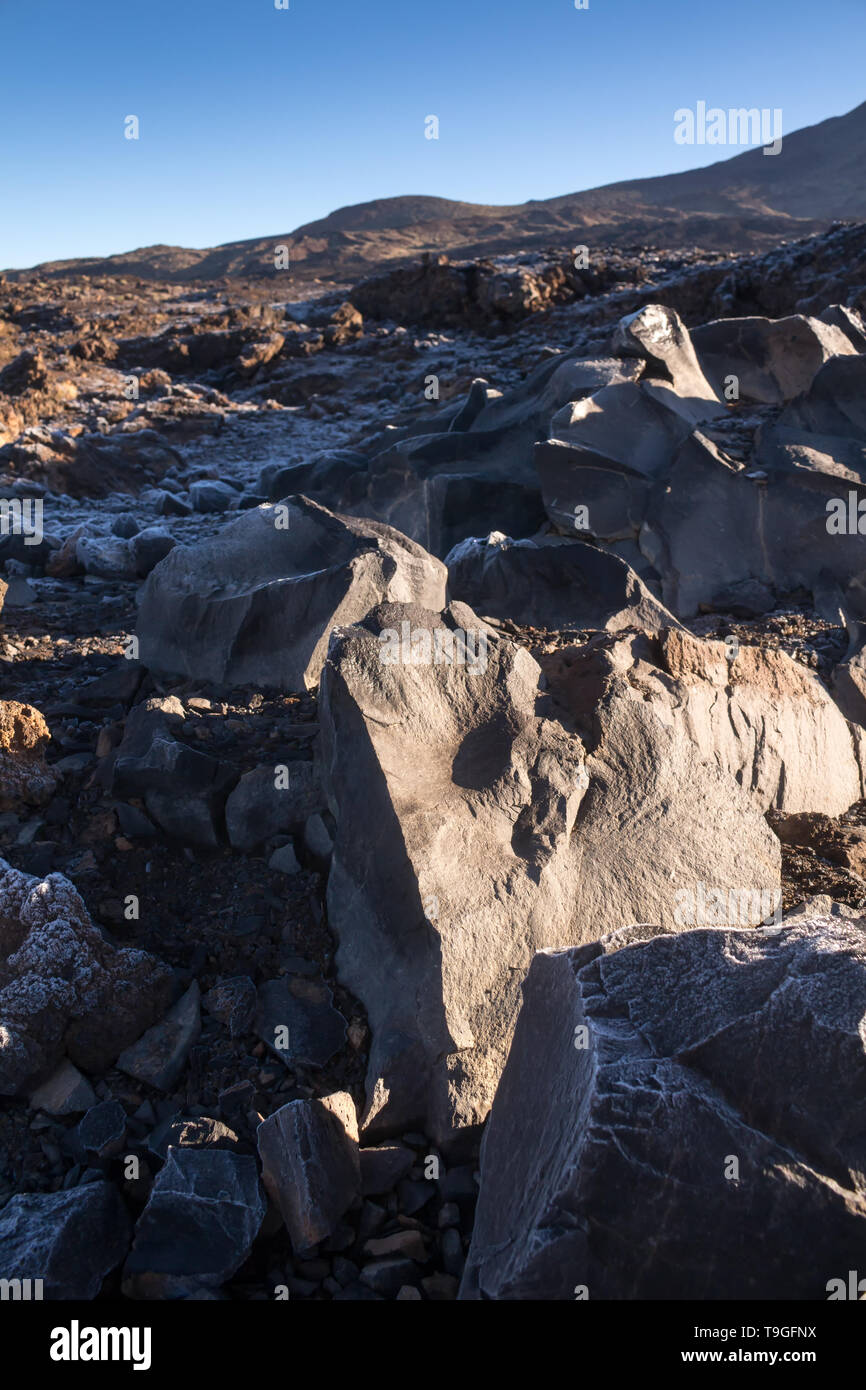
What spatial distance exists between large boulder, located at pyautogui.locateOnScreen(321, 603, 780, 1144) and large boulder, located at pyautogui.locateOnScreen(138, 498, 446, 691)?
0.99 meters

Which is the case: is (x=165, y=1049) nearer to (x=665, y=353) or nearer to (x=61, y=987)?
(x=61, y=987)

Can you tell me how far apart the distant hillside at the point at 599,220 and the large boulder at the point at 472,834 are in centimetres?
2492

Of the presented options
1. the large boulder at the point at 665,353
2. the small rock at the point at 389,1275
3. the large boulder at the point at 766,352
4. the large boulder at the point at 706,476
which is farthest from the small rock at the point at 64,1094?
the large boulder at the point at 766,352

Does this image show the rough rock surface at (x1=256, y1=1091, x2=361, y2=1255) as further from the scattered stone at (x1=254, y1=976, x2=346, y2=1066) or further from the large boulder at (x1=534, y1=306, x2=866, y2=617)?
the large boulder at (x1=534, y1=306, x2=866, y2=617)

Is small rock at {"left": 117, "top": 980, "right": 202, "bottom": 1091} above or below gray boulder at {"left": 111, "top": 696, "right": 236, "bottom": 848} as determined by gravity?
below

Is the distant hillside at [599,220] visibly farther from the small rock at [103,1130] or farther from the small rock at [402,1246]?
the small rock at [402,1246]

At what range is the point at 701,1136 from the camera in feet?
5.31

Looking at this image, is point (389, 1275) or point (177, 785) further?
point (177, 785)

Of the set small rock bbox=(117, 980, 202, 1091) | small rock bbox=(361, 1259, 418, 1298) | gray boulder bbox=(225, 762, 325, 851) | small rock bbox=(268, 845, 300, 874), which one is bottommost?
small rock bbox=(361, 1259, 418, 1298)

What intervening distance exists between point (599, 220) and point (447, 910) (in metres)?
42.3

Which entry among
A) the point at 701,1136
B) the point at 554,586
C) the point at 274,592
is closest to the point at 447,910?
the point at 701,1136

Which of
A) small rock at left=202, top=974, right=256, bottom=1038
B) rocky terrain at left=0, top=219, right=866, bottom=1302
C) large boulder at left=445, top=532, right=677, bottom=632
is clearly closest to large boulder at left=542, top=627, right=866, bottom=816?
rocky terrain at left=0, top=219, right=866, bottom=1302

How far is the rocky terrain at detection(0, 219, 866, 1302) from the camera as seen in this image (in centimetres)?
166
